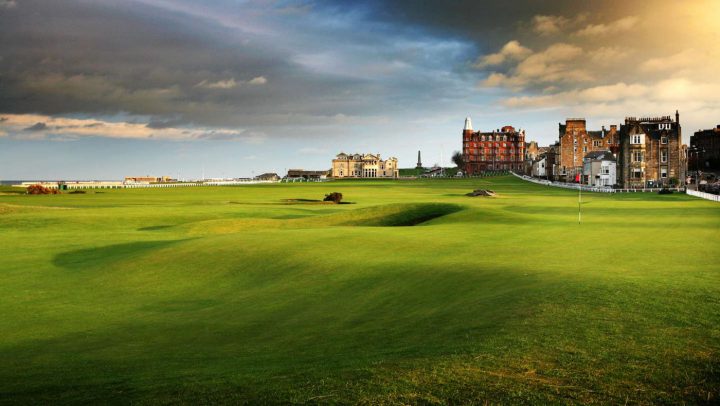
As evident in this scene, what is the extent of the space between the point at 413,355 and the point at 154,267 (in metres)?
19.7

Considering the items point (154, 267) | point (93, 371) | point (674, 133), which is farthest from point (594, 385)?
point (674, 133)

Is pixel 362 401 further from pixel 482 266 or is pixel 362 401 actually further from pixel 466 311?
pixel 482 266

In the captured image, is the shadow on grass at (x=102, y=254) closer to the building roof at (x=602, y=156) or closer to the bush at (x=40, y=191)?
the bush at (x=40, y=191)

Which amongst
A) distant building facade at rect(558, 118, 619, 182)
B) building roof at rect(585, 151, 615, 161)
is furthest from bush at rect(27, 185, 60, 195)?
distant building facade at rect(558, 118, 619, 182)

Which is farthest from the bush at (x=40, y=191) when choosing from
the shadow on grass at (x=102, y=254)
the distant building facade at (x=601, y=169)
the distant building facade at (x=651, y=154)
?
the distant building facade at (x=601, y=169)

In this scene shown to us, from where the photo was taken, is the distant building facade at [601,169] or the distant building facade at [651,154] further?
the distant building facade at [601,169]

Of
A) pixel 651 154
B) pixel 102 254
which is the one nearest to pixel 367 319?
pixel 102 254

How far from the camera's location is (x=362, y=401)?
988 cm

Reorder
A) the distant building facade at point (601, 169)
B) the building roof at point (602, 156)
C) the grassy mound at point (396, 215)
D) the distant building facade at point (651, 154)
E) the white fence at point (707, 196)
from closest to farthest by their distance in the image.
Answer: the grassy mound at point (396, 215)
the white fence at point (707, 196)
the distant building facade at point (651, 154)
the distant building facade at point (601, 169)
the building roof at point (602, 156)

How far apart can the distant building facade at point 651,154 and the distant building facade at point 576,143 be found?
4797cm

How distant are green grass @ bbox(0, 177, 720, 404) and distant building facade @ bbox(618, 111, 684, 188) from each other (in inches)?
4040

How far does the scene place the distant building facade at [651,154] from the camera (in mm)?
128750

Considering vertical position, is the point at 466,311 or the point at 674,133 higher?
the point at 674,133

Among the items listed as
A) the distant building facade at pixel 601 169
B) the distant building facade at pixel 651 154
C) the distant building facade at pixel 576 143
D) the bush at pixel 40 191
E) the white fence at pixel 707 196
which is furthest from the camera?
the distant building facade at pixel 576 143
